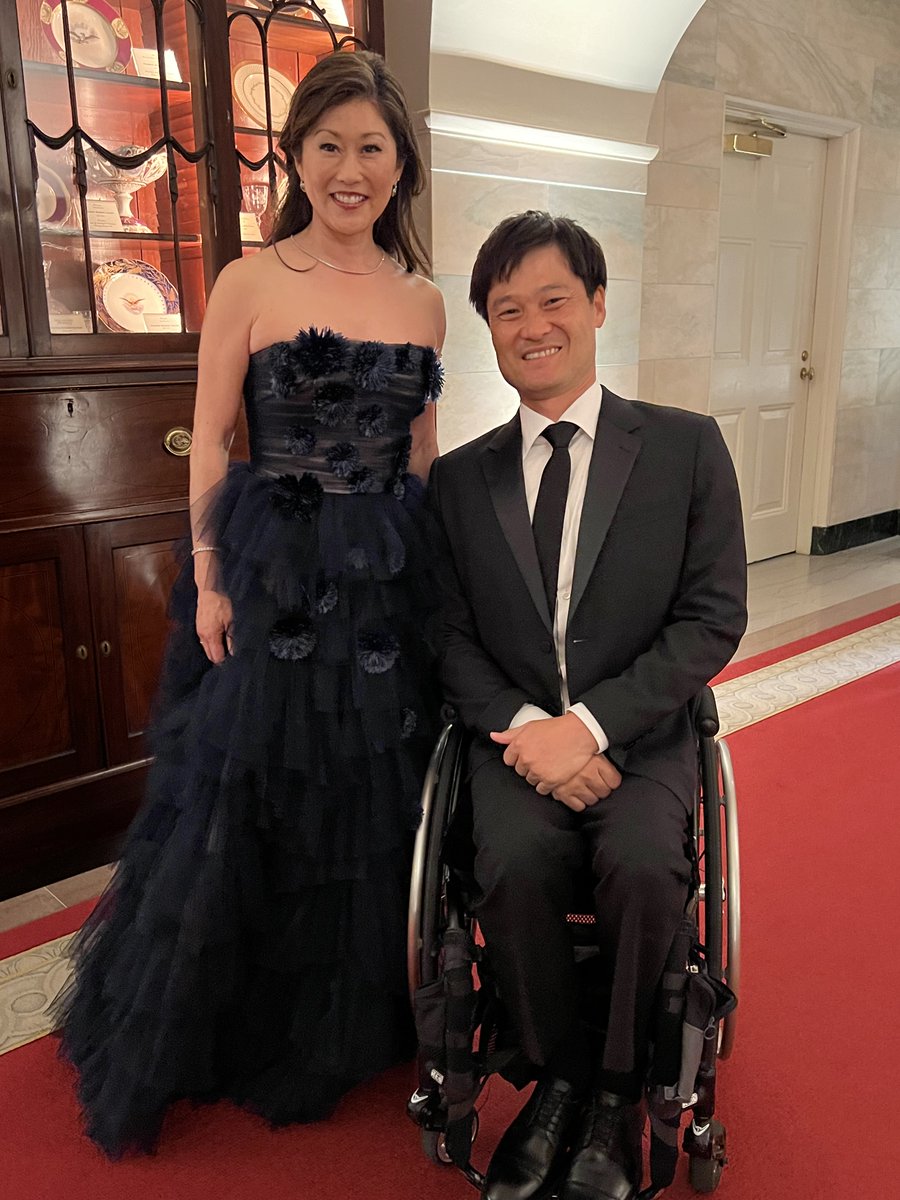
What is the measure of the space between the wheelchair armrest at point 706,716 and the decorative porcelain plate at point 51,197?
174cm

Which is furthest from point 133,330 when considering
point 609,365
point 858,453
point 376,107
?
point 858,453

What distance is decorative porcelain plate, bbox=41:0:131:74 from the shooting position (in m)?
2.21

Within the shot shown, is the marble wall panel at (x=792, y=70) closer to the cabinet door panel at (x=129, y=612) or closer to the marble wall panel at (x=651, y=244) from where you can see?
the marble wall panel at (x=651, y=244)

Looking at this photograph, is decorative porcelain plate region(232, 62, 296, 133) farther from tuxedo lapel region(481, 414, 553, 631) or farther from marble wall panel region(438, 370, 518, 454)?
tuxedo lapel region(481, 414, 553, 631)

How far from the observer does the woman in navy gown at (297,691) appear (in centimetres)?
149

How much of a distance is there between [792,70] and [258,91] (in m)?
3.10

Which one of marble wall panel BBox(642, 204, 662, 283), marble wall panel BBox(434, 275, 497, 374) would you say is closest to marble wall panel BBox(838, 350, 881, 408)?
marble wall panel BBox(642, 204, 662, 283)

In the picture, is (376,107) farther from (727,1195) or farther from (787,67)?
(787,67)

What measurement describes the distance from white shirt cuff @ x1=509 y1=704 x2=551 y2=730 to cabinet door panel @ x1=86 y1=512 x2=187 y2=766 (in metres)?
1.17

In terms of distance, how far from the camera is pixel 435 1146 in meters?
1.49

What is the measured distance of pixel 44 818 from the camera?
7.68 ft

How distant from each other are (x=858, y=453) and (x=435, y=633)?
4.64 m

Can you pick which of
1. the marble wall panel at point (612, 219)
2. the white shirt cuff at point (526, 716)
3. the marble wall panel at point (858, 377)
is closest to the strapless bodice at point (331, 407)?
the white shirt cuff at point (526, 716)

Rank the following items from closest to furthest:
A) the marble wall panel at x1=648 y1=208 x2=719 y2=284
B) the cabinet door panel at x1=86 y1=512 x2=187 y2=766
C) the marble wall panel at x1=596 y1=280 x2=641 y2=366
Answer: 1. the cabinet door panel at x1=86 y1=512 x2=187 y2=766
2. the marble wall panel at x1=596 y1=280 x2=641 y2=366
3. the marble wall panel at x1=648 y1=208 x2=719 y2=284
